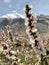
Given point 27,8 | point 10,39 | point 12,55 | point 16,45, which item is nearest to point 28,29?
point 27,8

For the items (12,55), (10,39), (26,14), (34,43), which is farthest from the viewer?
(10,39)

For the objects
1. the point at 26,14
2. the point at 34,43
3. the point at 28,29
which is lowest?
the point at 34,43

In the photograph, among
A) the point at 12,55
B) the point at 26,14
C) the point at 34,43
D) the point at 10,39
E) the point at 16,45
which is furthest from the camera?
the point at 16,45

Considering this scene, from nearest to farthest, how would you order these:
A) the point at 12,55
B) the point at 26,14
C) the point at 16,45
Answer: the point at 26,14, the point at 12,55, the point at 16,45

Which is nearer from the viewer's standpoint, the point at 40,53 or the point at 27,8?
the point at 27,8

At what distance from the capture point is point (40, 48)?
22.9 ft

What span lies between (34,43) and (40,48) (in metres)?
0.30

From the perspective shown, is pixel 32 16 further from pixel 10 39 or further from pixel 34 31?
pixel 10 39

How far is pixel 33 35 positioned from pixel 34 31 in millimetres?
114

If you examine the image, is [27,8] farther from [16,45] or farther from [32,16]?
[16,45]

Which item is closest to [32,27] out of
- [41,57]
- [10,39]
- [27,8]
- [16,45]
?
[27,8]

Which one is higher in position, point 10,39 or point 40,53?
point 40,53

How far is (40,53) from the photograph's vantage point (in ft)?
23.2

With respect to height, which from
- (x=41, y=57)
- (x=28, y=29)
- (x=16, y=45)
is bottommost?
(x=16, y=45)
